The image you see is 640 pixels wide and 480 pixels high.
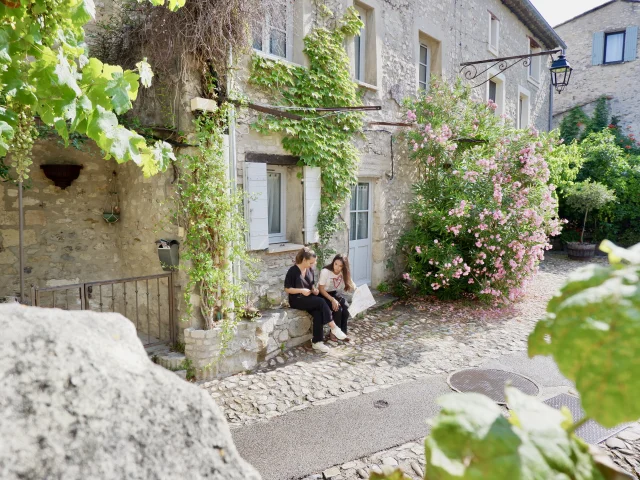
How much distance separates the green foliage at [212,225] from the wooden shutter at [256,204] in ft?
1.04

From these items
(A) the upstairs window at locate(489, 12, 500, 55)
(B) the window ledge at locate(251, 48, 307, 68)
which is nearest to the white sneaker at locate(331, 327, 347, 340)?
(B) the window ledge at locate(251, 48, 307, 68)

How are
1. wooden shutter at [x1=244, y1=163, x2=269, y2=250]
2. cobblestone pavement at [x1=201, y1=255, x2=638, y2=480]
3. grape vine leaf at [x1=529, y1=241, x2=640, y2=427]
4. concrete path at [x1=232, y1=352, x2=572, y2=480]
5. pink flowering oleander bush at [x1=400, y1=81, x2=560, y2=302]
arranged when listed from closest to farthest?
grape vine leaf at [x1=529, y1=241, x2=640, y2=427], concrete path at [x1=232, y1=352, x2=572, y2=480], cobblestone pavement at [x1=201, y1=255, x2=638, y2=480], wooden shutter at [x1=244, y1=163, x2=269, y2=250], pink flowering oleander bush at [x1=400, y1=81, x2=560, y2=302]

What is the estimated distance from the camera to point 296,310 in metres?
6.24

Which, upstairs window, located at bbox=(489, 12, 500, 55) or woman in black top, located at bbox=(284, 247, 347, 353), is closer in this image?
woman in black top, located at bbox=(284, 247, 347, 353)

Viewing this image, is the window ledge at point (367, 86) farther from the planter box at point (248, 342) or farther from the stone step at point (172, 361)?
the stone step at point (172, 361)

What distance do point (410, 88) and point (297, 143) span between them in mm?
3543

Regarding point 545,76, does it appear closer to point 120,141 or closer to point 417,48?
point 417,48

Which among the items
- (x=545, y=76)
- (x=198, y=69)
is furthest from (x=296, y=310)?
(x=545, y=76)

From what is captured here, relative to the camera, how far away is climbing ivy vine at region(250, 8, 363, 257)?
20.0 feet

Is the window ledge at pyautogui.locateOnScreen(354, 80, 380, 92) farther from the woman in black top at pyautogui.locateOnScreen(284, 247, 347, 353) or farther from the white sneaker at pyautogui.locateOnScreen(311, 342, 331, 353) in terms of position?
the white sneaker at pyautogui.locateOnScreen(311, 342, 331, 353)

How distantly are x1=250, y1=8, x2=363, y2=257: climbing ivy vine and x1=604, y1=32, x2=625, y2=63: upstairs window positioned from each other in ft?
50.4

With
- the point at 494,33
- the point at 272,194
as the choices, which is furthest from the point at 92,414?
the point at 494,33

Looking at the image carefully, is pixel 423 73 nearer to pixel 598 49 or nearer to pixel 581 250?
pixel 581 250

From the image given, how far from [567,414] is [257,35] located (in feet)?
19.6
